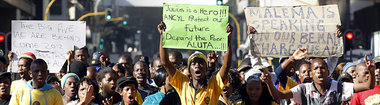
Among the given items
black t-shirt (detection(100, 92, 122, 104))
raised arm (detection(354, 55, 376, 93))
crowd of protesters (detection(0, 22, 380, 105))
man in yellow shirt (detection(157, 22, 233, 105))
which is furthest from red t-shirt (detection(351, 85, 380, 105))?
black t-shirt (detection(100, 92, 122, 104))

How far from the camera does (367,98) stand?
21.5 feet

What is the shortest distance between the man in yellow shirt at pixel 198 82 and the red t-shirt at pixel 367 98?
5.03ft

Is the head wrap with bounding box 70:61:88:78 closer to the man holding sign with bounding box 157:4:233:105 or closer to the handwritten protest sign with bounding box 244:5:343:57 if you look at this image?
the man holding sign with bounding box 157:4:233:105

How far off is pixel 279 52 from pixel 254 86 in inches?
41.4

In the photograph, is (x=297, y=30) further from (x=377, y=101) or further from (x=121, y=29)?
(x=121, y=29)

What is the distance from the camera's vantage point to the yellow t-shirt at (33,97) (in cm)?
591

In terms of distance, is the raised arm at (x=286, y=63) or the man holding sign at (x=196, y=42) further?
the raised arm at (x=286, y=63)

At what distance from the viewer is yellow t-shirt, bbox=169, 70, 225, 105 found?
6.09m

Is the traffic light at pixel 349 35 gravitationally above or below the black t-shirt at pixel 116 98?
above

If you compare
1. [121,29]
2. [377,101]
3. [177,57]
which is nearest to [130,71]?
[177,57]

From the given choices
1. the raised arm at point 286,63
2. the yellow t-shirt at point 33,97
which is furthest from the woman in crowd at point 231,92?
the yellow t-shirt at point 33,97

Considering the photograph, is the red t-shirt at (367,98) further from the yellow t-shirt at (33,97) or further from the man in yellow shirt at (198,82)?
the yellow t-shirt at (33,97)

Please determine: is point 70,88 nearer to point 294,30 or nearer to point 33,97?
point 33,97

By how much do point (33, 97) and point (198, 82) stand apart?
1695 millimetres
